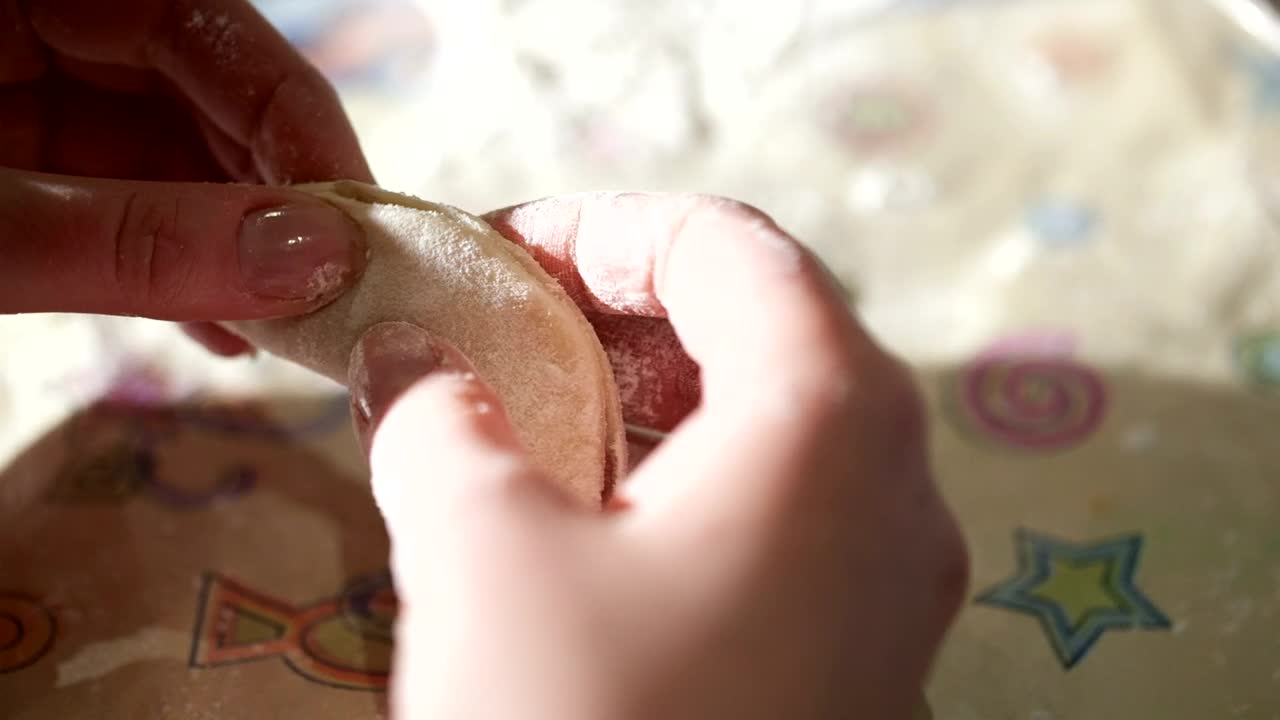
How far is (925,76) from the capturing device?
758 millimetres

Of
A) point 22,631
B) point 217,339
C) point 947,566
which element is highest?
point 947,566

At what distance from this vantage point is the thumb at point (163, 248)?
36cm

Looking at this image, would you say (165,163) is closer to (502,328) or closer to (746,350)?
(502,328)

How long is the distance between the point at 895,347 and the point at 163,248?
0.41 metres

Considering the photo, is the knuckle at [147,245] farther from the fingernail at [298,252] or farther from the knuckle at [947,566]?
the knuckle at [947,566]

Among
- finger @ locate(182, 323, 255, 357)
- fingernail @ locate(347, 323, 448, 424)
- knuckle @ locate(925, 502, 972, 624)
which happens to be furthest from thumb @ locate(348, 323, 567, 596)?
finger @ locate(182, 323, 255, 357)

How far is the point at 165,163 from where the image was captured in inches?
21.8

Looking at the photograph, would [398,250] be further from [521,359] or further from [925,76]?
[925,76]

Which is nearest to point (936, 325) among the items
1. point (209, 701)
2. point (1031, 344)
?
point (1031, 344)


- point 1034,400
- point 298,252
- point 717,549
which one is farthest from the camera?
point 1034,400

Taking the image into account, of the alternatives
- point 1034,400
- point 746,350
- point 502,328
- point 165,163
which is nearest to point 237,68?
point 165,163

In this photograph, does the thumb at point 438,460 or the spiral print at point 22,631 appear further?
the spiral print at point 22,631

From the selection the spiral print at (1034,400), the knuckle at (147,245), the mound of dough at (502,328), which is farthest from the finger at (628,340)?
the spiral print at (1034,400)

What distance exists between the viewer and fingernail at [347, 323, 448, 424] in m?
0.33
